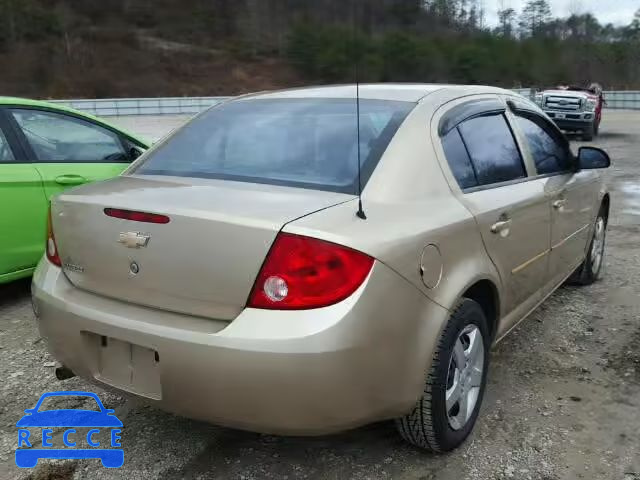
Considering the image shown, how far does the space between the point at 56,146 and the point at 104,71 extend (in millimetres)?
43831

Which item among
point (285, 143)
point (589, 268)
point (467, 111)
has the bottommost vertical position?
point (589, 268)

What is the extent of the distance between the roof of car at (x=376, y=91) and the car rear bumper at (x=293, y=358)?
113 centimetres

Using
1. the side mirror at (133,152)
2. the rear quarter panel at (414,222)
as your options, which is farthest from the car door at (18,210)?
the rear quarter panel at (414,222)

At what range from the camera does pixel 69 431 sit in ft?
9.33

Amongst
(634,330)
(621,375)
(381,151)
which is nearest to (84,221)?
(381,151)

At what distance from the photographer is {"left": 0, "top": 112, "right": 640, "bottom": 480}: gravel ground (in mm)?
2555

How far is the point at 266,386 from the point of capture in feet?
6.72

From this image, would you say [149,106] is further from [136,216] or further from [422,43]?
[136,216]

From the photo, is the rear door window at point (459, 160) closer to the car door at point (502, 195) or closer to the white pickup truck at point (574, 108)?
the car door at point (502, 195)

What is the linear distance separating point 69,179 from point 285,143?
2443mm

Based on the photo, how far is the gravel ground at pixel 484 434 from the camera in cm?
255

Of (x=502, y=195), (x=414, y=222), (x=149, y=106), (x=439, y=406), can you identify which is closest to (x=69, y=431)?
(x=439, y=406)

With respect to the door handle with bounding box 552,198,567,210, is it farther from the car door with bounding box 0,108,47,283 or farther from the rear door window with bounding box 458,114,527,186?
the car door with bounding box 0,108,47,283

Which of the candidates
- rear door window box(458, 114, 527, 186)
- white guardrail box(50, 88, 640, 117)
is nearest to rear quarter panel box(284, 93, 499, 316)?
rear door window box(458, 114, 527, 186)
